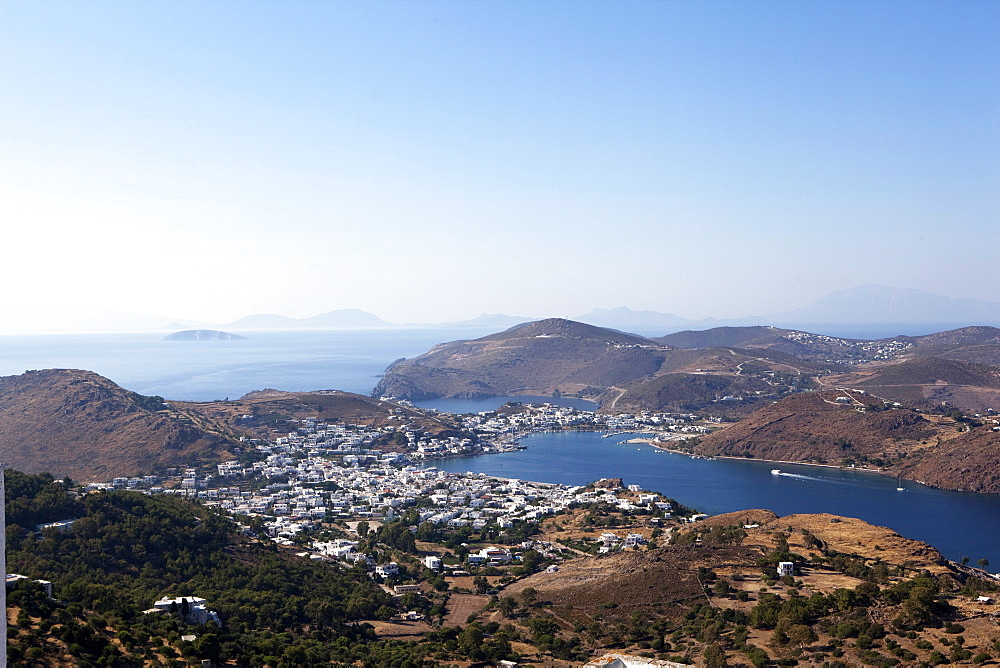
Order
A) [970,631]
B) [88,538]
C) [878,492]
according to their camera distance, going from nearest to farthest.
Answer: [970,631] → [88,538] → [878,492]

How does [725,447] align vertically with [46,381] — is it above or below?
below

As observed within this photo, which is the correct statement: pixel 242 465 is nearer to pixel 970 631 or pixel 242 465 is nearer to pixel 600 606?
pixel 600 606

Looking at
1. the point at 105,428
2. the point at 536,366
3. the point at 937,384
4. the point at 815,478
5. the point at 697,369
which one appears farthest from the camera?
the point at 536,366

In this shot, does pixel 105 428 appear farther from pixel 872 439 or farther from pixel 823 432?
pixel 872 439

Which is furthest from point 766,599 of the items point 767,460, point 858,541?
point 767,460

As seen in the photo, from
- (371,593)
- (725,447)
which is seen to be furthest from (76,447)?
(725,447)

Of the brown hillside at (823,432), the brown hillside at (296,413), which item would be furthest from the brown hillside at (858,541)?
the brown hillside at (296,413)
